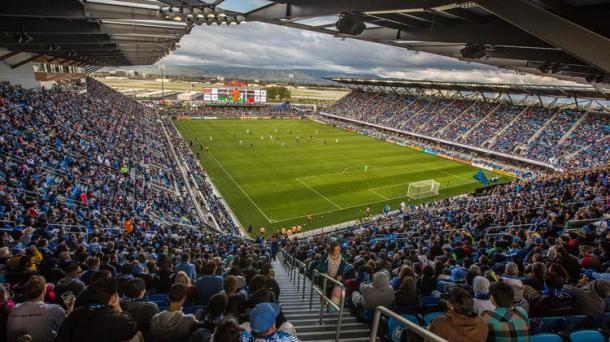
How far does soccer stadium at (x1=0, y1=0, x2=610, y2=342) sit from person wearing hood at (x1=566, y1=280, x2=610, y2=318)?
0.02m

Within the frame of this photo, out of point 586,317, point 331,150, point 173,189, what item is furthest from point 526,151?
point 586,317

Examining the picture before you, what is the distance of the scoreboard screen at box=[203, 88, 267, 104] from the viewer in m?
80.5

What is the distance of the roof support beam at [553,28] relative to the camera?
433cm

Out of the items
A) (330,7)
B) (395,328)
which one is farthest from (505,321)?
(330,7)

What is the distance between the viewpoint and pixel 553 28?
14.7 feet

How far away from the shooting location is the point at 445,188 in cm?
3338

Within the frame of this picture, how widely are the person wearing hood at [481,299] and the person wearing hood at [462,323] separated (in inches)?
36.5

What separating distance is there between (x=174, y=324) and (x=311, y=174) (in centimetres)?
3305

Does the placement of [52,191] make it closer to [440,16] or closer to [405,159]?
[440,16]

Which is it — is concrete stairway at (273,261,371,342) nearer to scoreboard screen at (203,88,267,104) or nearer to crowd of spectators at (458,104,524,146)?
crowd of spectators at (458,104,524,146)

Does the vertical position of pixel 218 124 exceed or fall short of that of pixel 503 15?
it falls short

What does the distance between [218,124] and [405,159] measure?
38.5 m

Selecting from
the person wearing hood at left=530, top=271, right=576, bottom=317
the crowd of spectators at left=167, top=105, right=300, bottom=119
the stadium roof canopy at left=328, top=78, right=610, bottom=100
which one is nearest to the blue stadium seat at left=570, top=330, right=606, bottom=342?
the person wearing hood at left=530, top=271, right=576, bottom=317

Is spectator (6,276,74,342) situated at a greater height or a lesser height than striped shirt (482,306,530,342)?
lesser
